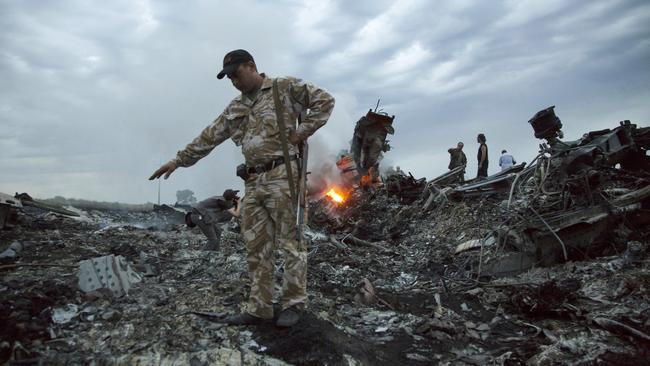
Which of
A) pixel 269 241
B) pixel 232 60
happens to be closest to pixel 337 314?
pixel 269 241

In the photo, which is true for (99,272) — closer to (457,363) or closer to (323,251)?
(457,363)

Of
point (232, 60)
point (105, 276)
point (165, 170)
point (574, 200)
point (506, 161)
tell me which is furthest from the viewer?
point (506, 161)

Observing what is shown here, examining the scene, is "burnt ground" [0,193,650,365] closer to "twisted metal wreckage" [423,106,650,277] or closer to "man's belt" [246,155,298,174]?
"twisted metal wreckage" [423,106,650,277]

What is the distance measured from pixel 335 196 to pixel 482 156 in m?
4.79

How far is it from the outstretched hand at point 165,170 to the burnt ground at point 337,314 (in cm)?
123

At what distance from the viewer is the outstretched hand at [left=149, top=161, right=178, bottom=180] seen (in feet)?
11.7

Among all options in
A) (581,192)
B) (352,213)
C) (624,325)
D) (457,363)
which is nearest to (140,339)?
(457,363)

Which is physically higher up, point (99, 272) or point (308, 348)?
point (99, 272)

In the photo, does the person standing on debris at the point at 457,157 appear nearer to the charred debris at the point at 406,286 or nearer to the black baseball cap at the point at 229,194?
the charred debris at the point at 406,286

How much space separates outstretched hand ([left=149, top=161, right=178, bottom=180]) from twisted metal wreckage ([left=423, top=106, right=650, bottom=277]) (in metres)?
4.31

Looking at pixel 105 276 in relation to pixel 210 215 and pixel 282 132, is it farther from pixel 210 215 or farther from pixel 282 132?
pixel 210 215

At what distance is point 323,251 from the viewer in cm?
757

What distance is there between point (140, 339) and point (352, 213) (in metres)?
8.97

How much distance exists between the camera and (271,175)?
3.27m
